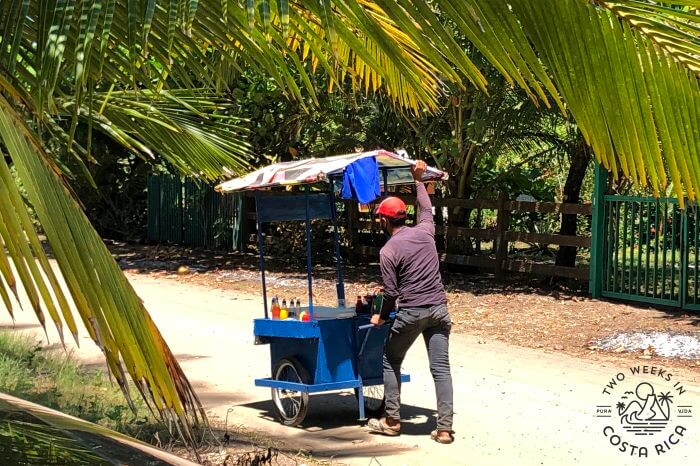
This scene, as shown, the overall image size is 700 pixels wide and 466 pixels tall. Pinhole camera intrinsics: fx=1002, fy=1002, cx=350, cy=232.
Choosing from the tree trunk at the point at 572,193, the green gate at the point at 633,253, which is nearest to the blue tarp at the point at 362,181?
the green gate at the point at 633,253

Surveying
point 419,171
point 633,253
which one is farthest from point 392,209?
point 633,253

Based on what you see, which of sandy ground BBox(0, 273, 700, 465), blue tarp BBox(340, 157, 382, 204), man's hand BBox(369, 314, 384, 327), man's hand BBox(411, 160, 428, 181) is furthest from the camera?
man's hand BBox(411, 160, 428, 181)

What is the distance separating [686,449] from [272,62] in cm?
547

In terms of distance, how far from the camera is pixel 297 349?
26.8ft

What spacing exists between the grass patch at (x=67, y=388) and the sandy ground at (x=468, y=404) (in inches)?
32.1

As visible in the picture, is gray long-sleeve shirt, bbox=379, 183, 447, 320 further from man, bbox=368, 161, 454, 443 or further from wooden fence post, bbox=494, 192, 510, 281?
wooden fence post, bbox=494, 192, 510, 281

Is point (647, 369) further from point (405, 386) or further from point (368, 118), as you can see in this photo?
point (368, 118)

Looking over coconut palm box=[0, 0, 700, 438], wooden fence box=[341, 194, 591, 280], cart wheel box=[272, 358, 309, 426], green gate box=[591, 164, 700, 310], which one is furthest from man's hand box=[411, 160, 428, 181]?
wooden fence box=[341, 194, 591, 280]

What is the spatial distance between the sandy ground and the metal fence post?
3306mm

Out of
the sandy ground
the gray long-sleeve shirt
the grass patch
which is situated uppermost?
the gray long-sleeve shirt

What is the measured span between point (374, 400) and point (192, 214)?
16824 millimetres

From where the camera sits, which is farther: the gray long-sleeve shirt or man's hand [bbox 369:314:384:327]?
man's hand [bbox 369:314:384:327]

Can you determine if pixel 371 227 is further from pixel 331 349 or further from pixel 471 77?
pixel 471 77

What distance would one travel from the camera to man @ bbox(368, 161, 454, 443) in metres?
7.58
